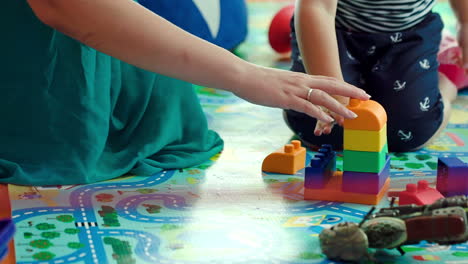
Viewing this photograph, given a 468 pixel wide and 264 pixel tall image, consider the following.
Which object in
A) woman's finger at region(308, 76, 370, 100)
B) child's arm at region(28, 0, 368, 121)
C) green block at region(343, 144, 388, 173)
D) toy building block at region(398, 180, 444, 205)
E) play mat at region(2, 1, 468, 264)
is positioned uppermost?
child's arm at region(28, 0, 368, 121)

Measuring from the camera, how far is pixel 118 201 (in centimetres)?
106

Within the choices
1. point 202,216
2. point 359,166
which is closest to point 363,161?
point 359,166

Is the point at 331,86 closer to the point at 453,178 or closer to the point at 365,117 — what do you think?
the point at 365,117

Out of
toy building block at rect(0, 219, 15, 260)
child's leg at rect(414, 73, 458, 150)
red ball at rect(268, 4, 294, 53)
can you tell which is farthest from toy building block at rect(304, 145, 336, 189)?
red ball at rect(268, 4, 294, 53)

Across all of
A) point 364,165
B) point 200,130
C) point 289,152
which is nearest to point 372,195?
point 364,165

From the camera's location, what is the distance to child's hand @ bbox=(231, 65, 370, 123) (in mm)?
927

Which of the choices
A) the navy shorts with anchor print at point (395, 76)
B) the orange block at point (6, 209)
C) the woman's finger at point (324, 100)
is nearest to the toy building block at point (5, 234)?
the orange block at point (6, 209)

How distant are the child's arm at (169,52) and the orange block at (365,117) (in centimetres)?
8

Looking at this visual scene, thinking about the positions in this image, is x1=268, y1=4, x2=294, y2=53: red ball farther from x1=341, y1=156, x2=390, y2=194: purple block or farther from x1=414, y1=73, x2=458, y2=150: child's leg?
x1=341, y1=156, x2=390, y2=194: purple block

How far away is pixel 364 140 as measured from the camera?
1033 millimetres

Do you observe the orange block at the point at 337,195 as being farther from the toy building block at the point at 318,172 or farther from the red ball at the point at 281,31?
the red ball at the point at 281,31

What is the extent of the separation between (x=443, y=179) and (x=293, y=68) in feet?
1.42

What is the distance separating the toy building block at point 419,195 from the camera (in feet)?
3.31

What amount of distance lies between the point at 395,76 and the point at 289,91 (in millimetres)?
509
